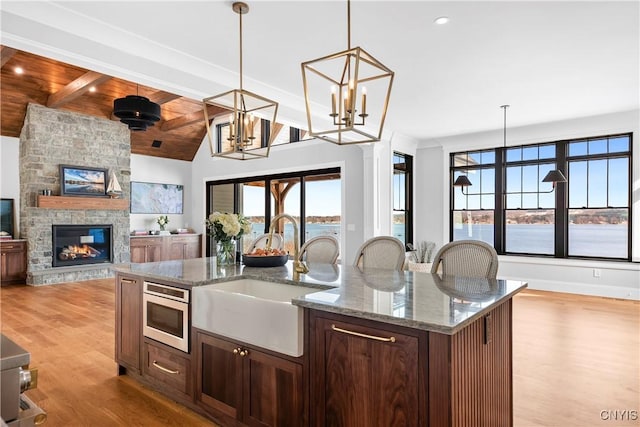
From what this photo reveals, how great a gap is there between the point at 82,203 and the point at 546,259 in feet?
27.8

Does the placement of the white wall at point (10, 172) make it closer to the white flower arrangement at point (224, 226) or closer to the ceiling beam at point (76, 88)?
the ceiling beam at point (76, 88)

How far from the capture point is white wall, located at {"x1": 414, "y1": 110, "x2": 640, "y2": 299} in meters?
5.59

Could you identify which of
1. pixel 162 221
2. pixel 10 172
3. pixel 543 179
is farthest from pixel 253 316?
pixel 162 221

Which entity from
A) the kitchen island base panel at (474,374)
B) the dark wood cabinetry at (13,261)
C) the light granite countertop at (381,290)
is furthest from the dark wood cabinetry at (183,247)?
the kitchen island base panel at (474,374)

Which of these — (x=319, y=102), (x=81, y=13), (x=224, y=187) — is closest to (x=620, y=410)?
(x=319, y=102)

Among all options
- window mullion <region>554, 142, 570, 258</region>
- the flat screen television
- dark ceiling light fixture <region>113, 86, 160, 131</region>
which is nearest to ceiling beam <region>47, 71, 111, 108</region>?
dark ceiling light fixture <region>113, 86, 160, 131</region>

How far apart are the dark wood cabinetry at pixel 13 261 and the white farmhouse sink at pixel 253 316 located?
21.3 feet

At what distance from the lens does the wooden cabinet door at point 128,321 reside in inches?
110

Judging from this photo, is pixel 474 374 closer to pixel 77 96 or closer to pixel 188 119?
pixel 77 96

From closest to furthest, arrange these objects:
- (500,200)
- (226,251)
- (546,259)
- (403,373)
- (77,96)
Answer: (403,373), (226,251), (546,259), (77,96), (500,200)

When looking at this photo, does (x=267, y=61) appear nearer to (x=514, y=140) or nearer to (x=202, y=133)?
(x=514, y=140)

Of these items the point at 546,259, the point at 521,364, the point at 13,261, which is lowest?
the point at 521,364

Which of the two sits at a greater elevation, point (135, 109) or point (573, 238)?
point (135, 109)

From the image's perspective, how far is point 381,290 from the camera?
205cm
